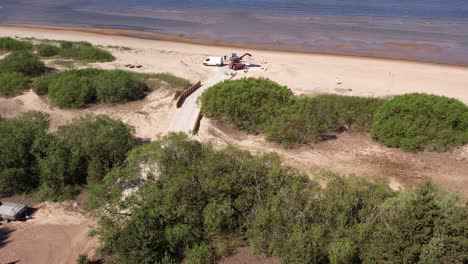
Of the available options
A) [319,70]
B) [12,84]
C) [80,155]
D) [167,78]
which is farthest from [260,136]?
[12,84]

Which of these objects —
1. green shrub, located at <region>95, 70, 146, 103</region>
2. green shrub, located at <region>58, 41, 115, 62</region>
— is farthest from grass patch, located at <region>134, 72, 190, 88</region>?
green shrub, located at <region>58, 41, 115, 62</region>

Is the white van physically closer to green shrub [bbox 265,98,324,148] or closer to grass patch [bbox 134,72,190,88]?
grass patch [bbox 134,72,190,88]

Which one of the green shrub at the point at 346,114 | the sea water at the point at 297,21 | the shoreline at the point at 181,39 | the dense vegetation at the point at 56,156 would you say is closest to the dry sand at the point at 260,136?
the green shrub at the point at 346,114

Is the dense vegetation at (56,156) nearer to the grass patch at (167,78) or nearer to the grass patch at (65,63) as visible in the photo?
the grass patch at (167,78)

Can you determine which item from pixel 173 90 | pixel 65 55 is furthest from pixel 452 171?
pixel 65 55

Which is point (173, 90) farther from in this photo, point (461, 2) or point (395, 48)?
point (461, 2)

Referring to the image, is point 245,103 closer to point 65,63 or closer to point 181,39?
point 65,63
